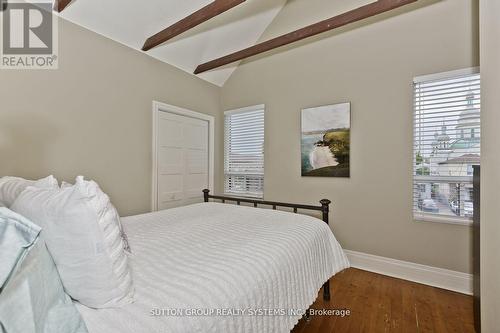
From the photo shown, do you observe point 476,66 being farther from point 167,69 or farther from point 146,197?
point 146,197

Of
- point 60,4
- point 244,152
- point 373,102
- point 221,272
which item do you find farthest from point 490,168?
point 60,4

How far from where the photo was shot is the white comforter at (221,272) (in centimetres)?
76

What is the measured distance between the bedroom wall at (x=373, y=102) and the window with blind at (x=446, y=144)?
3.5 inches

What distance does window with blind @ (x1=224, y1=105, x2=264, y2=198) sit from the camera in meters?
3.54

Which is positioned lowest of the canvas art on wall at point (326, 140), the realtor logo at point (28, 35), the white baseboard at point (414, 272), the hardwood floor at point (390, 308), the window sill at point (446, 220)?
the hardwood floor at point (390, 308)

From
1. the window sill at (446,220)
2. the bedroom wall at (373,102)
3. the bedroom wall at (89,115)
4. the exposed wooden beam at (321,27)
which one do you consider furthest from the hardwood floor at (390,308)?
the exposed wooden beam at (321,27)

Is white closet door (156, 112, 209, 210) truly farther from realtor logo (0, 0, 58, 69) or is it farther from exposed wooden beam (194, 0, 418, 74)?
realtor logo (0, 0, 58, 69)

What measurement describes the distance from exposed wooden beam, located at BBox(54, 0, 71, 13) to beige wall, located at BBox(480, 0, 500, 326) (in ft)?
10.2

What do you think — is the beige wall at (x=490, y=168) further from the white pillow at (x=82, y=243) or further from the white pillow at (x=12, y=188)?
the white pillow at (x=12, y=188)

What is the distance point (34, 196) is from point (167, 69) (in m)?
2.72

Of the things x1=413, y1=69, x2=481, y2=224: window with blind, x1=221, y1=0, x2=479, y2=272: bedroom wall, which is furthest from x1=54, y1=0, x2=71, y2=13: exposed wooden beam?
x1=413, y1=69, x2=481, y2=224: window with blind

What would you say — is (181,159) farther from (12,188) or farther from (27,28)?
(12,188)

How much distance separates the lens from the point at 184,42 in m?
3.02

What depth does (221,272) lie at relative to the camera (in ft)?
3.26
